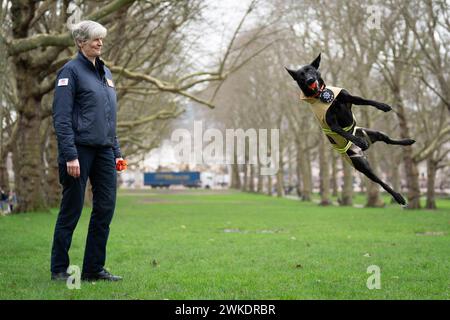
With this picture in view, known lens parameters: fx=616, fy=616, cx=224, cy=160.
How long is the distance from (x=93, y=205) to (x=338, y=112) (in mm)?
3072

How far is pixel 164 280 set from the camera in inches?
274

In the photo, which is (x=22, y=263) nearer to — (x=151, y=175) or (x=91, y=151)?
(x=91, y=151)

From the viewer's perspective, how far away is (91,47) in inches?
262

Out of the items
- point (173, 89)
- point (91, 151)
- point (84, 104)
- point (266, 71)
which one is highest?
point (266, 71)

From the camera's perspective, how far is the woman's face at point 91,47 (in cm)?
663

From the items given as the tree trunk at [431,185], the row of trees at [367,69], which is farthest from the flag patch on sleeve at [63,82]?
the tree trunk at [431,185]

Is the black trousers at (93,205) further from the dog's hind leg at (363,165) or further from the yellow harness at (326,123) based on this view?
the dog's hind leg at (363,165)

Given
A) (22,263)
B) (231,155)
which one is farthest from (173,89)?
(231,155)

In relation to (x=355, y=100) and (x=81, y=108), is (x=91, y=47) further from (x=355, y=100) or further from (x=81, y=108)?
(x=355, y=100)

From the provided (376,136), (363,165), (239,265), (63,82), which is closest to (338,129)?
(363,165)
